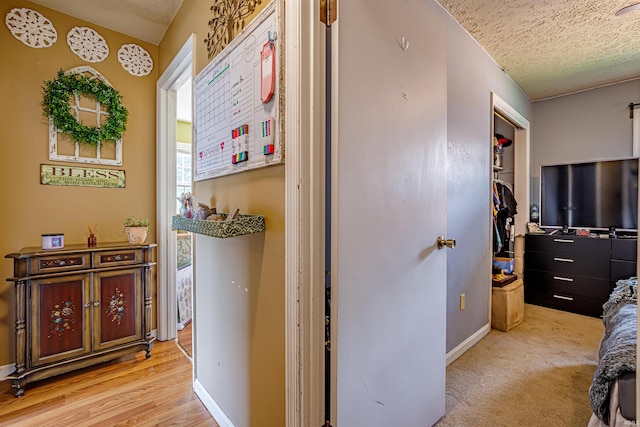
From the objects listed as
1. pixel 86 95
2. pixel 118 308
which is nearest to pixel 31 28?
pixel 86 95

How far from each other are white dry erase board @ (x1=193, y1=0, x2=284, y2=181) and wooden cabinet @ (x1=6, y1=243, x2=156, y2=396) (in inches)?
39.9

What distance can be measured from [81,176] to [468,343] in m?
3.25

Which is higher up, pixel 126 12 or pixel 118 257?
pixel 126 12

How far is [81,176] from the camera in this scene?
2135 millimetres

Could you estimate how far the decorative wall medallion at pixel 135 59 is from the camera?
2.29 metres

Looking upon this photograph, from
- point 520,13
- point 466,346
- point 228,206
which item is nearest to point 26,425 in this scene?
point 228,206

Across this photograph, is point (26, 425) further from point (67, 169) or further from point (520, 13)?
point (520, 13)

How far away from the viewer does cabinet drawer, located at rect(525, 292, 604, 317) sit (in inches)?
114

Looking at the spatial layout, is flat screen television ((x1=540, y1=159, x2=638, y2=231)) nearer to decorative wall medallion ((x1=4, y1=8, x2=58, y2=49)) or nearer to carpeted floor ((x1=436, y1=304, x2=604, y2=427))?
carpeted floor ((x1=436, y1=304, x2=604, y2=427))

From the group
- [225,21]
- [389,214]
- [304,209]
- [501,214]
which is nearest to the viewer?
[304,209]

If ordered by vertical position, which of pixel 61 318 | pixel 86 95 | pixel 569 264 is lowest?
pixel 61 318

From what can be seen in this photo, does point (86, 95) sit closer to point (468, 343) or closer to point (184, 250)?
point (184, 250)

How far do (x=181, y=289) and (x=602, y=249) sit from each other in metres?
4.20

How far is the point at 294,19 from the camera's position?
955 mm
